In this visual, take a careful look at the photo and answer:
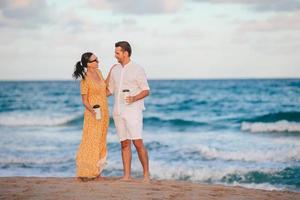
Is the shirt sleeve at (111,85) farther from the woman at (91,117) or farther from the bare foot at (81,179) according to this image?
the bare foot at (81,179)

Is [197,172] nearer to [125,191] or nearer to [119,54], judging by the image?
[119,54]

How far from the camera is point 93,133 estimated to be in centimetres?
743

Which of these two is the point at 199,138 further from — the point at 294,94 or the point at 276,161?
the point at 294,94

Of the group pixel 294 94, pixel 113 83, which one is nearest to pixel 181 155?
pixel 113 83

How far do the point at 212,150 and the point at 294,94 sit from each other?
2552cm

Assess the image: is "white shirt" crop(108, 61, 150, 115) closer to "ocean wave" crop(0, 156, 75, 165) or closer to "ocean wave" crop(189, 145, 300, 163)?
"ocean wave" crop(0, 156, 75, 165)

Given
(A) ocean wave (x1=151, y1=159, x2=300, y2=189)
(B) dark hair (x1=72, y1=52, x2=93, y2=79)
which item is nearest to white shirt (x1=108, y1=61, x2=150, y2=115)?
(B) dark hair (x1=72, y1=52, x2=93, y2=79)

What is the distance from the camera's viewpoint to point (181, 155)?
1445cm

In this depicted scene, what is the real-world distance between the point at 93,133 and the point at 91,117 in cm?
21

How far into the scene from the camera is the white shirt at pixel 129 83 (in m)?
7.24

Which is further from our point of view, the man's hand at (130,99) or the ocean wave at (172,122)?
the ocean wave at (172,122)

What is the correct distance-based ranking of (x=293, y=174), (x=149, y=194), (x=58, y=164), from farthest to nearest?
(x=58, y=164), (x=293, y=174), (x=149, y=194)

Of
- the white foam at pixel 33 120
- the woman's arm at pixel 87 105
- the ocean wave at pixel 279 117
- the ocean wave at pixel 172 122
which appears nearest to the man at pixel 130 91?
the woman's arm at pixel 87 105

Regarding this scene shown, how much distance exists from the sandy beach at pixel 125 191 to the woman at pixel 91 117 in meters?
0.23
